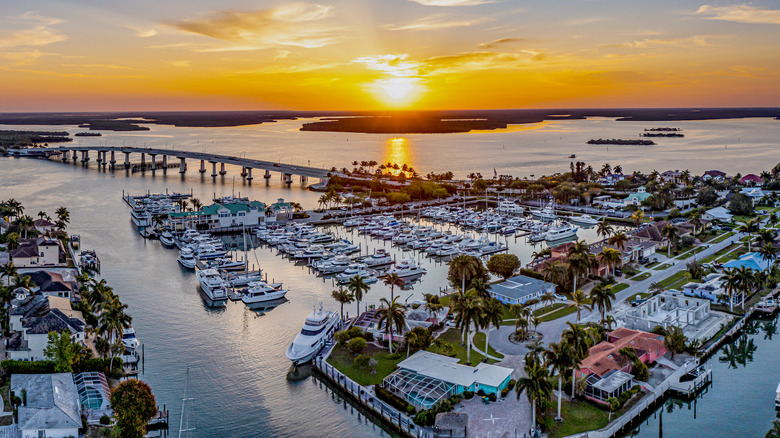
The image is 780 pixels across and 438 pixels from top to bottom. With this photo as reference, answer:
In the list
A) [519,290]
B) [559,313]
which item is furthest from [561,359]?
[519,290]

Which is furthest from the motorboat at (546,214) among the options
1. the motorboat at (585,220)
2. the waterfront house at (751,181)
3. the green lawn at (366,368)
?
the green lawn at (366,368)

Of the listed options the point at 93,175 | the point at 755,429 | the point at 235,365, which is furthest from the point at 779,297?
the point at 93,175

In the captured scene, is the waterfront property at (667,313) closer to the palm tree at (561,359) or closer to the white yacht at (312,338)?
the palm tree at (561,359)

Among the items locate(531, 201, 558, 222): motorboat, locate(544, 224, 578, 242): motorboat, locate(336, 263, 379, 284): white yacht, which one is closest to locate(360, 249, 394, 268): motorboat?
locate(336, 263, 379, 284): white yacht

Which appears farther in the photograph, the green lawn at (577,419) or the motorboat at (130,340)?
the motorboat at (130,340)

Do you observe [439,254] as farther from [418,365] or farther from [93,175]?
[93,175]

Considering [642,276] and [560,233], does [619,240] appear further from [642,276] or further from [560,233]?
[560,233]

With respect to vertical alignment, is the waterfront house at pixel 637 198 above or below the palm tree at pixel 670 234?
above

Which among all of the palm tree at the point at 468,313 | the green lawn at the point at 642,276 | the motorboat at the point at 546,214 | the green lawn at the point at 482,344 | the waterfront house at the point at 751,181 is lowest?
the green lawn at the point at 482,344

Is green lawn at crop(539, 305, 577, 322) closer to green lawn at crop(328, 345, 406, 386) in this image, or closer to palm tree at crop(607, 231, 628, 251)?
green lawn at crop(328, 345, 406, 386)

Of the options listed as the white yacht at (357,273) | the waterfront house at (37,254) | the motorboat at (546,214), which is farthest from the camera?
the motorboat at (546,214)
